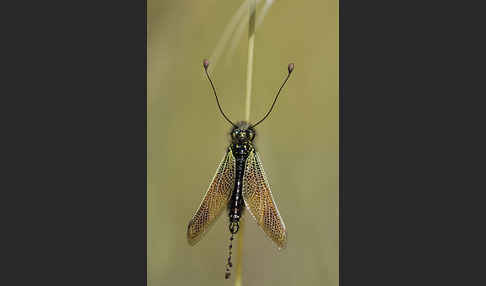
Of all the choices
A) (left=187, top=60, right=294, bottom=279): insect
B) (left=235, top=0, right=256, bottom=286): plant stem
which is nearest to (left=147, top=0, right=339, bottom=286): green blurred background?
(left=187, top=60, right=294, bottom=279): insect

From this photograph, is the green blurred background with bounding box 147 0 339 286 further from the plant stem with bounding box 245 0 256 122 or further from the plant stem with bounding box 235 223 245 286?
the plant stem with bounding box 245 0 256 122

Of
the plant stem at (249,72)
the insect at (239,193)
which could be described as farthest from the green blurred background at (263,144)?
the plant stem at (249,72)

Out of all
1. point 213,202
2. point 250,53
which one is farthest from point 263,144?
point 250,53

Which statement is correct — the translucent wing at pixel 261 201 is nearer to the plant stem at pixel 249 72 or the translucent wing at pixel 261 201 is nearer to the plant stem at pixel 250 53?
the plant stem at pixel 249 72
